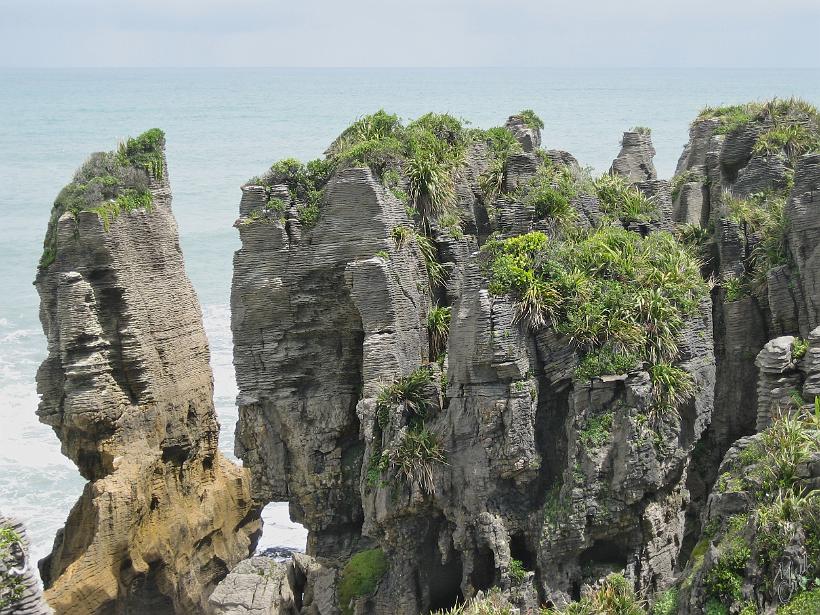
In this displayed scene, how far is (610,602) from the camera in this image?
730 inches

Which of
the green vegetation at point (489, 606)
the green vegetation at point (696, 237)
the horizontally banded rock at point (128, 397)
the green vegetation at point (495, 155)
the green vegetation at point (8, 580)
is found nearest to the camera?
the green vegetation at point (8, 580)

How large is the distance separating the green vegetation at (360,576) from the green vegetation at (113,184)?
944cm

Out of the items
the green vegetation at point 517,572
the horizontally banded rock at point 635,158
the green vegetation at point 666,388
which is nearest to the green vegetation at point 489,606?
the green vegetation at point 517,572

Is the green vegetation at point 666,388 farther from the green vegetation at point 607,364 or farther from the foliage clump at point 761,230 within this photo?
the foliage clump at point 761,230

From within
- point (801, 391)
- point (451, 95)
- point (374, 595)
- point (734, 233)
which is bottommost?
point (374, 595)

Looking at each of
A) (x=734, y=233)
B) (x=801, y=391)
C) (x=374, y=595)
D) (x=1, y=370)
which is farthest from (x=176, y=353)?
(x=1, y=370)

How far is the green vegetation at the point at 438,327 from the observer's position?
23.7 metres

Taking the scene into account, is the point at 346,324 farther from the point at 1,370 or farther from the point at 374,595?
the point at 1,370

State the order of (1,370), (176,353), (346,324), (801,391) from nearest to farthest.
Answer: (801,391), (346,324), (176,353), (1,370)

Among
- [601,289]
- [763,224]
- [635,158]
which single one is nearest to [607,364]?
[601,289]

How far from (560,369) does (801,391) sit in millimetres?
4042

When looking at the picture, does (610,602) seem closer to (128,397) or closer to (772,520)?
(772,520)

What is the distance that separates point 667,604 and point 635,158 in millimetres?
21873

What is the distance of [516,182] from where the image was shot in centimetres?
2525
